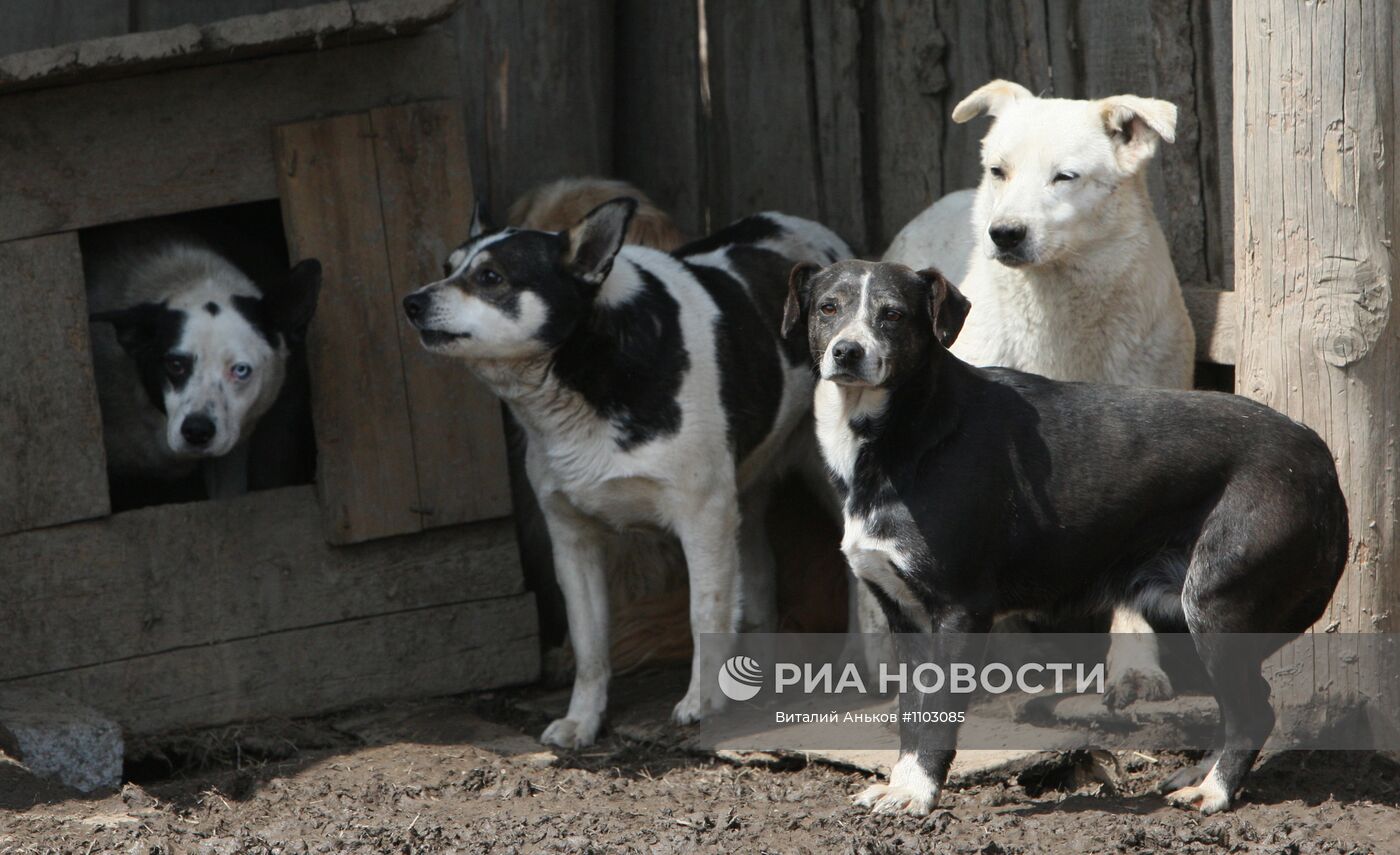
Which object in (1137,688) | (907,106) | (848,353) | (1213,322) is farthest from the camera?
(907,106)

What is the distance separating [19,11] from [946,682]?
14.3ft

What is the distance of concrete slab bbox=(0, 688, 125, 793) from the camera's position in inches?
176

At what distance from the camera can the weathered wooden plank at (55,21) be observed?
5922 millimetres

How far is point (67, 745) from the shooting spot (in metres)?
4.51

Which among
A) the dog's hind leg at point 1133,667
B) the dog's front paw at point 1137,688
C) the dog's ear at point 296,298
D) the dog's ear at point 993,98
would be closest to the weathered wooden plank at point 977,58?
the dog's ear at point 993,98

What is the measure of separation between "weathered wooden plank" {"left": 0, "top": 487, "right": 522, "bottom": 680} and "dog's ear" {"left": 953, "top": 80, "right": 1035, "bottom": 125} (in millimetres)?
2165

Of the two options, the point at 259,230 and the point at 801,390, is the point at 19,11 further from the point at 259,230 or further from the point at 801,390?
the point at 801,390

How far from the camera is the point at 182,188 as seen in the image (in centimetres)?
516

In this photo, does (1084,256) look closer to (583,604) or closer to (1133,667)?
(1133,667)

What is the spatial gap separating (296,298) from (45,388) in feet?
2.72

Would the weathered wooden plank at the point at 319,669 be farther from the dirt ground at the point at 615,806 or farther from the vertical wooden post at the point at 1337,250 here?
the vertical wooden post at the point at 1337,250

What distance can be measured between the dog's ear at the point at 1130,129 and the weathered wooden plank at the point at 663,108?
91.2 inches

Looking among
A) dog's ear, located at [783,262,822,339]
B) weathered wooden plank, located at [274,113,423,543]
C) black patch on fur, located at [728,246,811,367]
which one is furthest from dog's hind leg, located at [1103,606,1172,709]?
weathered wooden plank, located at [274,113,423,543]

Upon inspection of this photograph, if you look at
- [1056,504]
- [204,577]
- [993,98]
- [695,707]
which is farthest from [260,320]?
[1056,504]
